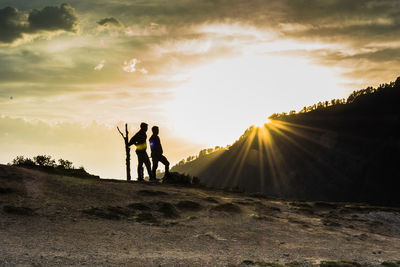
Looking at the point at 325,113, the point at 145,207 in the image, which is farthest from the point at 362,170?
the point at 145,207

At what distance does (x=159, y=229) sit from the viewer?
11906 mm

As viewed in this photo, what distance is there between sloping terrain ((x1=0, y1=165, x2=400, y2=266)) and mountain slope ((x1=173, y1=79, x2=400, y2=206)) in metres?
83.5

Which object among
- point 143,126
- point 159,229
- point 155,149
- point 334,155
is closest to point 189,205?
point 159,229

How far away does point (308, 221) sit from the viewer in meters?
15.8

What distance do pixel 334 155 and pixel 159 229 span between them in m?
120

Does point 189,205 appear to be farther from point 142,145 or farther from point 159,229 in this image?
point 142,145

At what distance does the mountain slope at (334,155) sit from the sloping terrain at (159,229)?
274 ft

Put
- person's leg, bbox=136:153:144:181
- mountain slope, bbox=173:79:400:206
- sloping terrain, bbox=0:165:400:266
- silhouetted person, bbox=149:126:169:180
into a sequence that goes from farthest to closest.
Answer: mountain slope, bbox=173:79:400:206 < silhouetted person, bbox=149:126:169:180 < person's leg, bbox=136:153:144:181 < sloping terrain, bbox=0:165:400:266

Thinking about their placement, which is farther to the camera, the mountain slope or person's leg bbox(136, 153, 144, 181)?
the mountain slope

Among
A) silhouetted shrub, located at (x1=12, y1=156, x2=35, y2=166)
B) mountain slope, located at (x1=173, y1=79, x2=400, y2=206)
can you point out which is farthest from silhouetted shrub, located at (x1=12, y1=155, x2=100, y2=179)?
mountain slope, located at (x1=173, y1=79, x2=400, y2=206)

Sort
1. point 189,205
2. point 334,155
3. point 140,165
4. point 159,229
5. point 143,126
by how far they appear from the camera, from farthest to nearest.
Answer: point 334,155
point 140,165
point 143,126
point 189,205
point 159,229

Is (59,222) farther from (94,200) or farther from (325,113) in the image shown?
(325,113)

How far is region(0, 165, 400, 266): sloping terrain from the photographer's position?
8.70 metres

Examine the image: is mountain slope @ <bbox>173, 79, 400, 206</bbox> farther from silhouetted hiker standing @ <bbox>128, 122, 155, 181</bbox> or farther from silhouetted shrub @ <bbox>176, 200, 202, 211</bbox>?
silhouetted shrub @ <bbox>176, 200, 202, 211</bbox>
